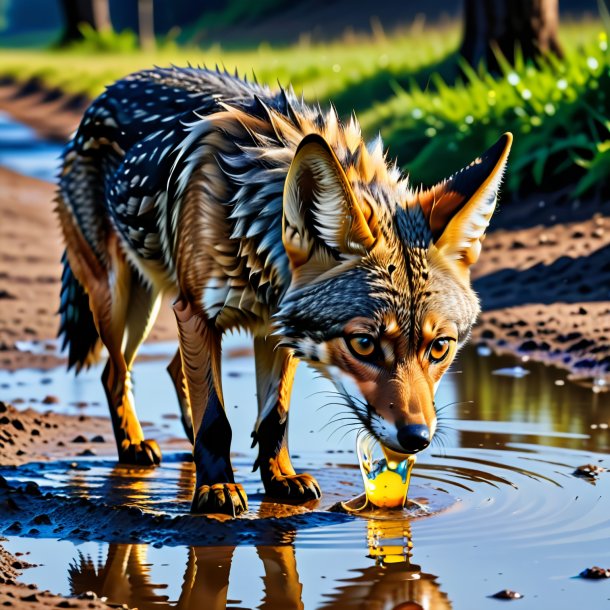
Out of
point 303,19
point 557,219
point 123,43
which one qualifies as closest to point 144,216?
point 557,219

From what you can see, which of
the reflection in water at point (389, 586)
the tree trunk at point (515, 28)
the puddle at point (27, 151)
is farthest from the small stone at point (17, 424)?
the puddle at point (27, 151)

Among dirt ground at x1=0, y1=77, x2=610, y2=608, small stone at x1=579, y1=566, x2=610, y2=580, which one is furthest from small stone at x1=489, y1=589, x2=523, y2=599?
dirt ground at x1=0, y1=77, x2=610, y2=608

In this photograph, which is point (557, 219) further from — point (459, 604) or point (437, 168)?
A: point (459, 604)

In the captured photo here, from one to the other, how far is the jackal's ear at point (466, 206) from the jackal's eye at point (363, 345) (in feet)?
1.58

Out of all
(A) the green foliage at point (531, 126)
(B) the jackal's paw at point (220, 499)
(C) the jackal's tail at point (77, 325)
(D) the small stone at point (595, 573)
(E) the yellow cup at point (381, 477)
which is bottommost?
(D) the small stone at point (595, 573)

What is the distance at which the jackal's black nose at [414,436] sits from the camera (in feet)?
15.7

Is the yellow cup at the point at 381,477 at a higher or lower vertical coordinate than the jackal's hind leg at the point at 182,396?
lower

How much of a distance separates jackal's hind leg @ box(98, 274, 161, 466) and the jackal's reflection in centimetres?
154

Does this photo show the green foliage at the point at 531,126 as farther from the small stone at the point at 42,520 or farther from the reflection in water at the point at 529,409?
the small stone at the point at 42,520

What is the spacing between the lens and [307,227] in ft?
17.0

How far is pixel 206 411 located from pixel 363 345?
1.13m

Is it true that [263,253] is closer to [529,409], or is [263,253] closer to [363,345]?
[363,345]

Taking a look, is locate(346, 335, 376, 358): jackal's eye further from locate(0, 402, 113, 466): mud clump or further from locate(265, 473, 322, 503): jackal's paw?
locate(0, 402, 113, 466): mud clump

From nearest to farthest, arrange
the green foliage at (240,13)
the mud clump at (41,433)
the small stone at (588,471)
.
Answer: the small stone at (588,471) < the mud clump at (41,433) < the green foliage at (240,13)
